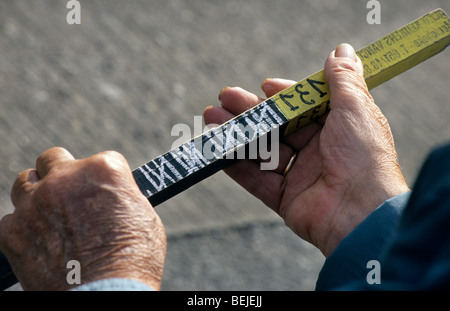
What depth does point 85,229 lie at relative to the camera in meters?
1.45

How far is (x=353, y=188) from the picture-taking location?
187 centimetres

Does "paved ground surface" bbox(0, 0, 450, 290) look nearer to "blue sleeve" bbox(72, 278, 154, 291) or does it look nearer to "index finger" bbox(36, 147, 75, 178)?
"index finger" bbox(36, 147, 75, 178)

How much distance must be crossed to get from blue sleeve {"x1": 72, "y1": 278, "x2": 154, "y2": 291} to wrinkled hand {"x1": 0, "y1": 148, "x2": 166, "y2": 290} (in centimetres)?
3

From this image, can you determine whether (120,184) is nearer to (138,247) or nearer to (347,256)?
(138,247)

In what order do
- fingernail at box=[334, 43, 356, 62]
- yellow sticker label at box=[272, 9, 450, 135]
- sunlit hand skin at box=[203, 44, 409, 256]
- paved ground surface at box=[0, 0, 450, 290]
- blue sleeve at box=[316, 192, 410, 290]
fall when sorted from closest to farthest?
1. blue sleeve at box=[316, 192, 410, 290]
2. sunlit hand skin at box=[203, 44, 409, 256]
3. yellow sticker label at box=[272, 9, 450, 135]
4. fingernail at box=[334, 43, 356, 62]
5. paved ground surface at box=[0, 0, 450, 290]

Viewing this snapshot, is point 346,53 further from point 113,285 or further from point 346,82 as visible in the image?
point 113,285

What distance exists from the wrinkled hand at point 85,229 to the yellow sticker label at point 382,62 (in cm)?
72

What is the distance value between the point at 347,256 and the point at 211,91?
2665 millimetres

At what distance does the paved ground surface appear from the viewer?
10.9 ft

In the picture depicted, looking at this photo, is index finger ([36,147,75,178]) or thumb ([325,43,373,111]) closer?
index finger ([36,147,75,178])

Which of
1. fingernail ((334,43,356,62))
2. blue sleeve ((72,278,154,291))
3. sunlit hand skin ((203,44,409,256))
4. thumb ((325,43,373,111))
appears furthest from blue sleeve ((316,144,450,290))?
fingernail ((334,43,356,62))

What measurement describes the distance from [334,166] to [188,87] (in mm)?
2307

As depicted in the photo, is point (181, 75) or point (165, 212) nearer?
point (165, 212)

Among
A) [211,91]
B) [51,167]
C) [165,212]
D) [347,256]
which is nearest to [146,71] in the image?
[211,91]
